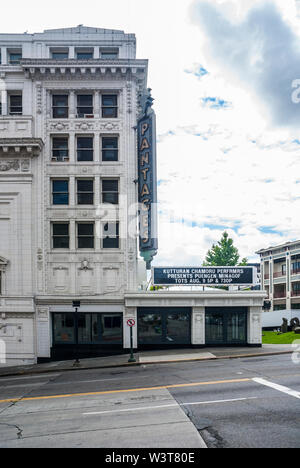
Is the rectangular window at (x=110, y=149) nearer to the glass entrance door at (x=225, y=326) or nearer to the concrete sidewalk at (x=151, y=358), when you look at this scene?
the glass entrance door at (x=225, y=326)

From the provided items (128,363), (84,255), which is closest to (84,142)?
(84,255)

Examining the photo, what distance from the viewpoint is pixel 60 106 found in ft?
93.4

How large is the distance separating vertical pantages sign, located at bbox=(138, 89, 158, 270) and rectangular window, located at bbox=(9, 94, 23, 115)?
8643mm

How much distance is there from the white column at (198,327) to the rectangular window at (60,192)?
11.6 meters

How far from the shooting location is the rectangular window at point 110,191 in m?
27.9

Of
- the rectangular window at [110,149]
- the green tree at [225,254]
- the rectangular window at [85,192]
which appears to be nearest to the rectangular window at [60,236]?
the rectangular window at [85,192]

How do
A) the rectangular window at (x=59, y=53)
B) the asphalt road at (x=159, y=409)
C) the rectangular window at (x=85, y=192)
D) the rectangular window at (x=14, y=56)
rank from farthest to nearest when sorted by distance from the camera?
1. the rectangular window at (x=14, y=56)
2. the rectangular window at (x=59, y=53)
3. the rectangular window at (x=85, y=192)
4. the asphalt road at (x=159, y=409)

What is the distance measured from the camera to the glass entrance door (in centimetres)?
2788

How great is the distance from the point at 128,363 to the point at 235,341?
28.2ft

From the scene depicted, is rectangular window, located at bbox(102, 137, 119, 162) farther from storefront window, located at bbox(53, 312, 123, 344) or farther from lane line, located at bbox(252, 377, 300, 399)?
lane line, located at bbox(252, 377, 300, 399)

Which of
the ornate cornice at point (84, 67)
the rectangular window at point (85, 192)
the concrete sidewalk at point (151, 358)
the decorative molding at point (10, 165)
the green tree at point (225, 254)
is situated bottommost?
the concrete sidewalk at point (151, 358)

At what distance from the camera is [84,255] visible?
2748cm

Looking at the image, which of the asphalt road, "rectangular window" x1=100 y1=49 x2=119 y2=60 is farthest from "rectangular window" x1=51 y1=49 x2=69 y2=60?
the asphalt road
